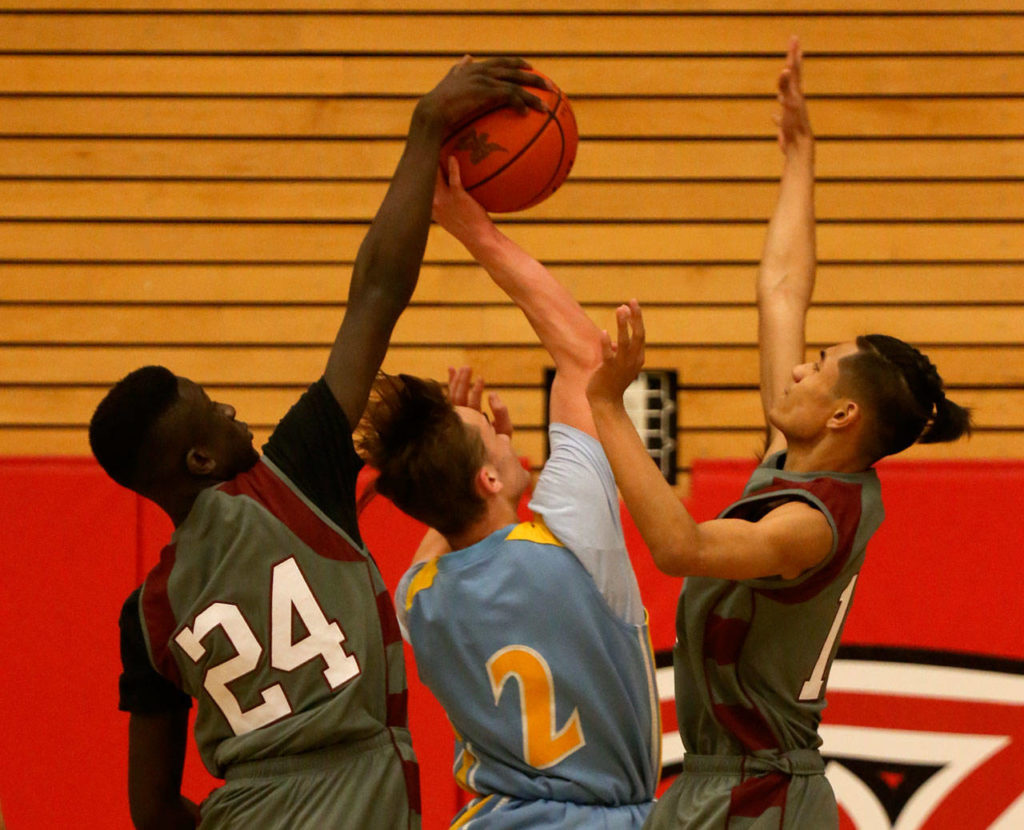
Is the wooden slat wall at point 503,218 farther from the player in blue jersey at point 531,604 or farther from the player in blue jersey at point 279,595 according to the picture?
the player in blue jersey at point 279,595

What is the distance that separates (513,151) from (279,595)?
1105mm

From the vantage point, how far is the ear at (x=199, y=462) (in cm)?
234

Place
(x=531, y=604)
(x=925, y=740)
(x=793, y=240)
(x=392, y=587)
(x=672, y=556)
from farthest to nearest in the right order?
(x=392, y=587)
(x=925, y=740)
(x=793, y=240)
(x=531, y=604)
(x=672, y=556)

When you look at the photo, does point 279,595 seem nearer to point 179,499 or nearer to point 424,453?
point 179,499

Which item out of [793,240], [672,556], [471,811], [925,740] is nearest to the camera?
[672,556]

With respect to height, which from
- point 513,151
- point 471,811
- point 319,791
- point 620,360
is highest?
point 513,151

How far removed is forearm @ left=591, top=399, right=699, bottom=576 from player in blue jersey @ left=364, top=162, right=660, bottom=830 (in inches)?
13.4

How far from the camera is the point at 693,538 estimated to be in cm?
213

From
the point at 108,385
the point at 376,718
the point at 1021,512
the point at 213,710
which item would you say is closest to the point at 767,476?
the point at 376,718

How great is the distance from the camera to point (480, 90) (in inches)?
99.2

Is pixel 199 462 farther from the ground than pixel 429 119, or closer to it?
closer to it

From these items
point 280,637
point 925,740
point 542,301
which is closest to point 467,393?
point 542,301

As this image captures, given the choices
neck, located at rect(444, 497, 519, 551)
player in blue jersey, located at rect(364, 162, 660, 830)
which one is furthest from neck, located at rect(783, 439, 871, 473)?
neck, located at rect(444, 497, 519, 551)

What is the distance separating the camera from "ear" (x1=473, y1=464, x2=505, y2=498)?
2.62m
